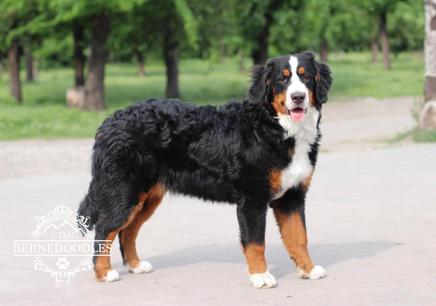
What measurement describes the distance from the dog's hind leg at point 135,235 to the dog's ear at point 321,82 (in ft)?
4.94

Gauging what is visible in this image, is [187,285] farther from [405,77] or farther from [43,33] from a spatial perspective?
[405,77]

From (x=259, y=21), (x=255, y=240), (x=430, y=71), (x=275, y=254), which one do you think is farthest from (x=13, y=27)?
(x=255, y=240)

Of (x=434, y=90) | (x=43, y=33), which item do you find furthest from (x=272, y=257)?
(x=43, y=33)

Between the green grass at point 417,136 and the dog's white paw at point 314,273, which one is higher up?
the dog's white paw at point 314,273

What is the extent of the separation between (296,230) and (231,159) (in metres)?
0.75

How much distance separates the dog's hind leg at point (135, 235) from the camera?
23.3 ft

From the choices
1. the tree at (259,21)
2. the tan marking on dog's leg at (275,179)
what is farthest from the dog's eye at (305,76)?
the tree at (259,21)

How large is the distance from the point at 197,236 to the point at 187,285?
1.96 meters

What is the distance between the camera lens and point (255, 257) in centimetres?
650

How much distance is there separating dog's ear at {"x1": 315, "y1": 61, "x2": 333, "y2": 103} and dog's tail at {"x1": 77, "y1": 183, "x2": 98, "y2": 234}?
1955 millimetres

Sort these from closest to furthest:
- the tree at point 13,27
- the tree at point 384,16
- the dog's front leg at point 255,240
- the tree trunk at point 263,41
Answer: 1. the dog's front leg at point 255,240
2. the tree at point 13,27
3. the tree trunk at point 263,41
4. the tree at point 384,16

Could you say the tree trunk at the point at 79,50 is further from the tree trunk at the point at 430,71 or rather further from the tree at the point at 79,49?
the tree trunk at the point at 430,71

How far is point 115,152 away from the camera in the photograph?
6.75 metres

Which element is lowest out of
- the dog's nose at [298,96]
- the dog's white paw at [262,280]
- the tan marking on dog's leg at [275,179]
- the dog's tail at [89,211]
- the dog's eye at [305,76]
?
the dog's white paw at [262,280]
